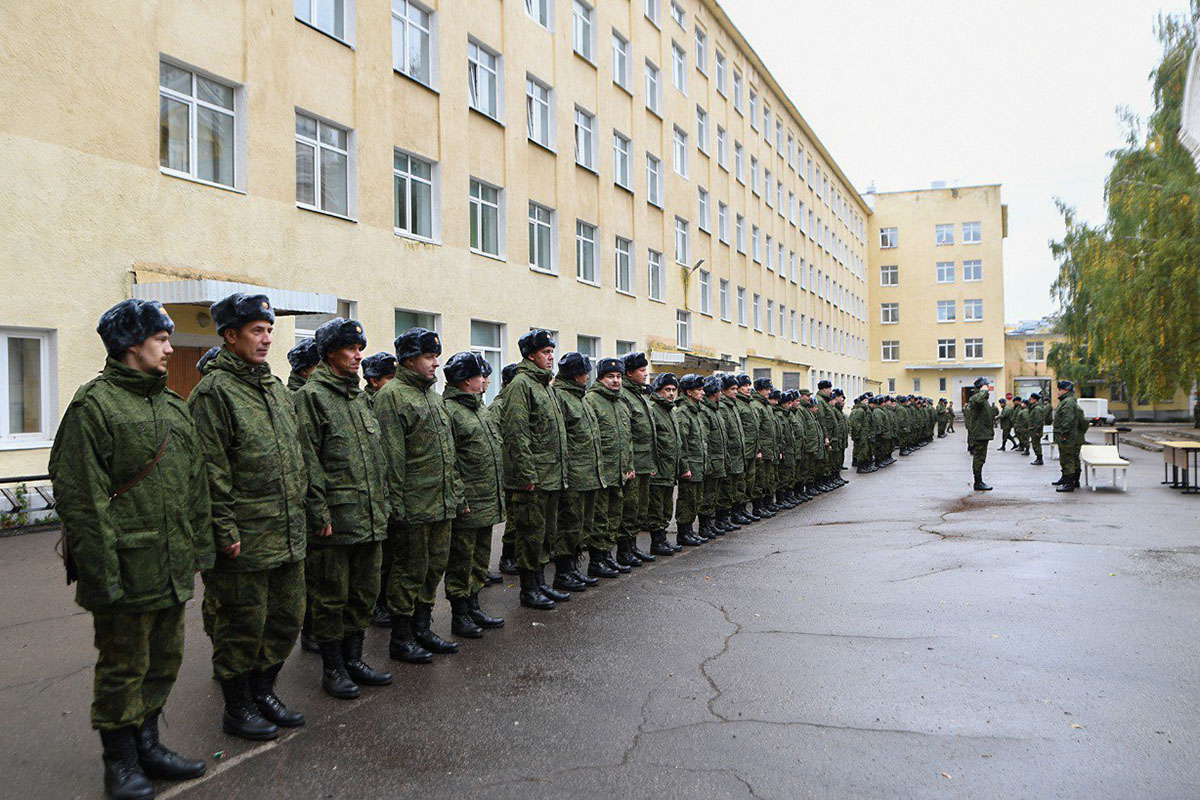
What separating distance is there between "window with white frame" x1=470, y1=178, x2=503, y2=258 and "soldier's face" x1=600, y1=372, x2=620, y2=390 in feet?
35.0

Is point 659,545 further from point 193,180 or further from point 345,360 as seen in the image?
point 193,180

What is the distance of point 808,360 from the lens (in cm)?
4844

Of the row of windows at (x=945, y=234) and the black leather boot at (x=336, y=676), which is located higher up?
the row of windows at (x=945, y=234)

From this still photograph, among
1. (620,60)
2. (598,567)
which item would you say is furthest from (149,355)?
(620,60)

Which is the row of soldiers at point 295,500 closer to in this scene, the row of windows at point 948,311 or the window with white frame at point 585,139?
the window with white frame at point 585,139

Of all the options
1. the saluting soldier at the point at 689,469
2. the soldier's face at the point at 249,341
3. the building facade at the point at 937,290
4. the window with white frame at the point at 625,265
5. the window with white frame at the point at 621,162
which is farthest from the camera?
the building facade at the point at 937,290

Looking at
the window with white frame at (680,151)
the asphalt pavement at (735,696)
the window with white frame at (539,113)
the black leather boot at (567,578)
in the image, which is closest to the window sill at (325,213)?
the window with white frame at (539,113)

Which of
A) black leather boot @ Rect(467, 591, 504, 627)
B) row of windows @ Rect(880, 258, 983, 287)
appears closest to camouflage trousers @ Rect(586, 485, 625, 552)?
black leather boot @ Rect(467, 591, 504, 627)

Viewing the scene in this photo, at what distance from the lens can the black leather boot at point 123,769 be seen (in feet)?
11.8

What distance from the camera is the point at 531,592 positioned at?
7.01 metres

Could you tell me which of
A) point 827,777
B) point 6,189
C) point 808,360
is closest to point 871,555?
point 827,777

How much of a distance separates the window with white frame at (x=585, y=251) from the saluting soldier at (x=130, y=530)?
63.1 ft

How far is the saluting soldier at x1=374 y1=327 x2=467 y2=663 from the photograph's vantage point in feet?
18.0

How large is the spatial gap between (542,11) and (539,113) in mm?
2578
